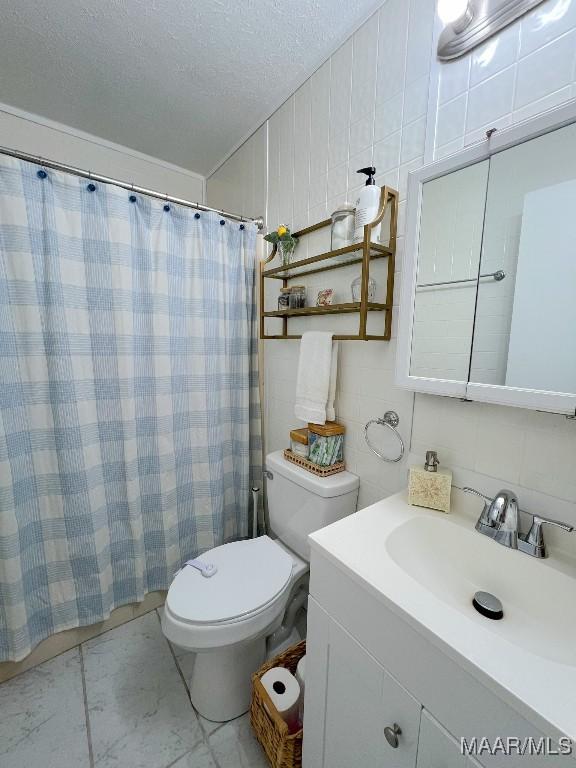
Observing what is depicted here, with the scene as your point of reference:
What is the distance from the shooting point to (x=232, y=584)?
3.58 ft

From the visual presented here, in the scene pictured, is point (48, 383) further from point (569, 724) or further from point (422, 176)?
point (569, 724)

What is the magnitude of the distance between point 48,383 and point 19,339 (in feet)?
0.58

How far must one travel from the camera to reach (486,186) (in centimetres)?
80

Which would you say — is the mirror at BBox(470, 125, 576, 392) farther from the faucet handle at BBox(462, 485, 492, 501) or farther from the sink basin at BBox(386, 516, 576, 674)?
the sink basin at BBox(386, 516, 576, 674)

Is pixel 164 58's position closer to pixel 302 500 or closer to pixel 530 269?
pixel 530 269

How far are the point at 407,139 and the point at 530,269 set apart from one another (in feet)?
1.86

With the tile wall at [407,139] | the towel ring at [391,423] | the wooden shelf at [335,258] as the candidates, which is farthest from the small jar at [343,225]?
the towel ring at [391,423]

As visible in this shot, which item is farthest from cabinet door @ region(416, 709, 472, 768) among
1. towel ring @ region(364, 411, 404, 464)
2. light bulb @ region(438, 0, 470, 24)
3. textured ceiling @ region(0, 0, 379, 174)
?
textured ceiling @ region(0, 0, 379, 174)

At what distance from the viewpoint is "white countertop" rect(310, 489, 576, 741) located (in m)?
0.44

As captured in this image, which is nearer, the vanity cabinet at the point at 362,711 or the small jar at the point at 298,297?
the vanity cabinet at the point at 362,711

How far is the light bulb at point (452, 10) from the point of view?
0.81 metres

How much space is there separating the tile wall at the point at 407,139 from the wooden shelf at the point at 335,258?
0.27ft

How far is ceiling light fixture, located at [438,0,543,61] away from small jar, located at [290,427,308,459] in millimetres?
1236

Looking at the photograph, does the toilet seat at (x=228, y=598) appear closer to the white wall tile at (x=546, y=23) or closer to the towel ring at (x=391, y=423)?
the towel ring at (x=391, y=423)
